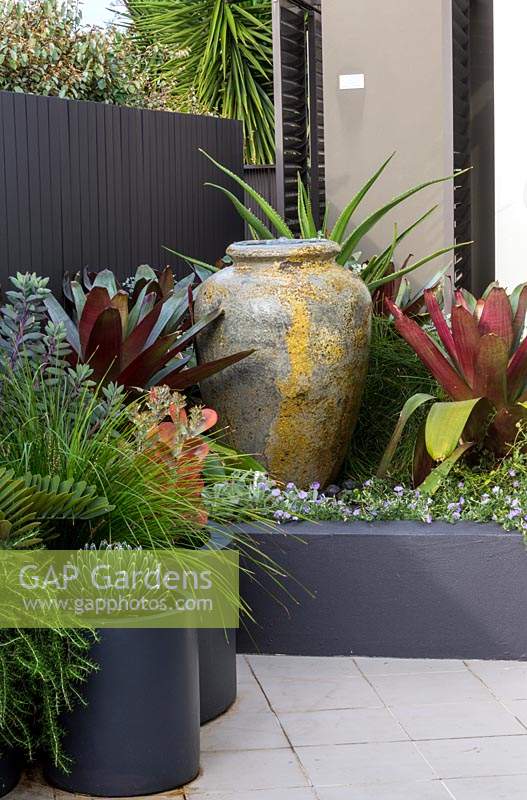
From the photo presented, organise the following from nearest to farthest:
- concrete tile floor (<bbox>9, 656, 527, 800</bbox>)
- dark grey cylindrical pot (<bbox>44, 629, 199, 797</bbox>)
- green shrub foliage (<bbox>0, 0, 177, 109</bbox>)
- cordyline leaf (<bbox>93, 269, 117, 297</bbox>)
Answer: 1. dark grey cylindrical pot (<bbox>44, 629, 199, 797</bbox>)
2. concrete tile floor (<bbox>9, 656, 527, 800</bbox>)
3. cordyline leaf (<bbox>93, 269, 117, 297</bbox>)
4. green shrub foliage (<bbox>0, 0, 177, 109</bbox>)

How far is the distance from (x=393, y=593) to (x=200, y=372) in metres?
1.09

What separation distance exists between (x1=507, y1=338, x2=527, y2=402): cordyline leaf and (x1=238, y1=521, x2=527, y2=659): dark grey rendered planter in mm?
592

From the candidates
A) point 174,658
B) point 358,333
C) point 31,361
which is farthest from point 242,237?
point 174,658

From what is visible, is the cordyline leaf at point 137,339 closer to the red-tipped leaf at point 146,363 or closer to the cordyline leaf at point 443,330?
the red-tipped leaf at point 146,363

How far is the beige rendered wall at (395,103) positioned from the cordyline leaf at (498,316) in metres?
2.73

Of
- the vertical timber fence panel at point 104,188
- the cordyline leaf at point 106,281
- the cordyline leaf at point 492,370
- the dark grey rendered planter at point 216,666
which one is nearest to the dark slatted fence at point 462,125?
the vertical timber fence panel at point 104,188

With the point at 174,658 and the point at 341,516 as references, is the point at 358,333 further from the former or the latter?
the point at 174,658

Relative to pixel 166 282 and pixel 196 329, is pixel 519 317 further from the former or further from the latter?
pixel 166 282

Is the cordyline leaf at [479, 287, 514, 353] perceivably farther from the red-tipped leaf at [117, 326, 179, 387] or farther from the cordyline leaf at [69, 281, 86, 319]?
the cordyline leaf at [69, 281, 86, 319]

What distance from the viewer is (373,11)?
715cm

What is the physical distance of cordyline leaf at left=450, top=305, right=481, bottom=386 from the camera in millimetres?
4289

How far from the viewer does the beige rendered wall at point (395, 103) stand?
7059 mm

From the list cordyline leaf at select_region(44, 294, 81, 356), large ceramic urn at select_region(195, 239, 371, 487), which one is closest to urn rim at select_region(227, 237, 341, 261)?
large ceramic urn at select_region(195, 239, 371, 487)

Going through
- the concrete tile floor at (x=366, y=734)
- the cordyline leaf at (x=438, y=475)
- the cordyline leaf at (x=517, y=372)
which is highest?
the cordyline leaf at (x=517, y=372)
